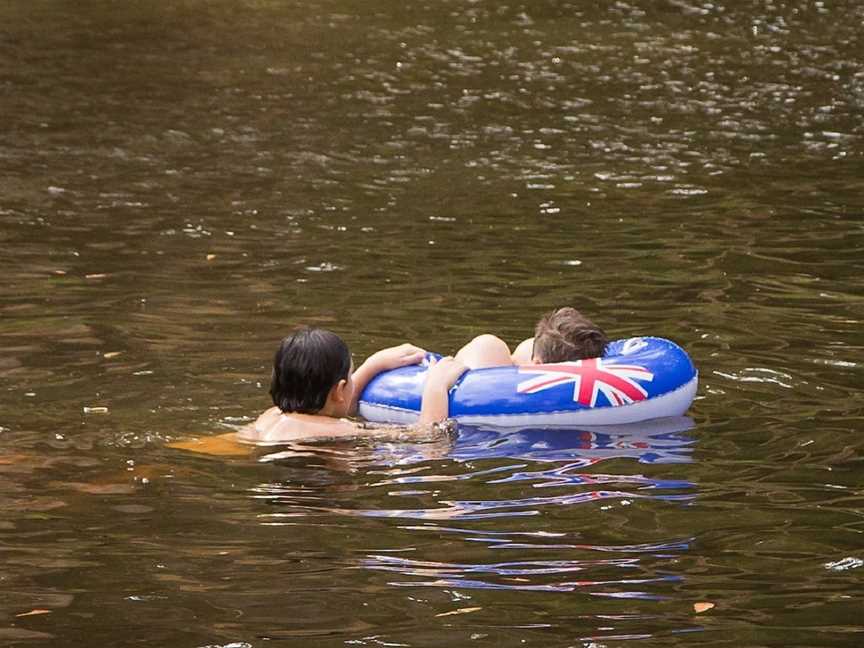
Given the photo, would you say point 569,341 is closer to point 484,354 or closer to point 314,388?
point 484,354

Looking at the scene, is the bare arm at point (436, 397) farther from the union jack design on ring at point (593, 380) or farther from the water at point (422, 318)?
the union jack design on ring at point (593, 380)

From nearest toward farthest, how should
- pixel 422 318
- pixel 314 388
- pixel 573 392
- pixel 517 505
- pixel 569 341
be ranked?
pixel 517 505 → pixel 573 392 → pixel 314 388 → pixel 569 341 → pixel 422 318

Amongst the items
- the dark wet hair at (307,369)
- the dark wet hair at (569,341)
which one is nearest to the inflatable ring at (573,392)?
the dark wet hair at (569,341)

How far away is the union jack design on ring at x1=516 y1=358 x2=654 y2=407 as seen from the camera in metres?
8.16

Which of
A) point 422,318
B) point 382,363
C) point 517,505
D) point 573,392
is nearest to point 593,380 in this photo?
point 573,392

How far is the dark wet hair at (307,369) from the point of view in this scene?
27.1ft

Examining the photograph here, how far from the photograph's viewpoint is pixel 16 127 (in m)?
17.6

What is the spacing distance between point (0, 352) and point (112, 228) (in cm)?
377

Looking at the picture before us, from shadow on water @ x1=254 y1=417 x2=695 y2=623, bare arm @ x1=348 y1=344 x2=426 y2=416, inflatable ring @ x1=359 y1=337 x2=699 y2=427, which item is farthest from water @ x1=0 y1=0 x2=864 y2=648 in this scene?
bare arm @ x1=348 y1=344 x2=426 y2=416

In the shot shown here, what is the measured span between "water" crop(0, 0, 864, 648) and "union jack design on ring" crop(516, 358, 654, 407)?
0.19 m

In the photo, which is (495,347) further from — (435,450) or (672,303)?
(672,303)

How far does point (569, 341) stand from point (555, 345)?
7cm

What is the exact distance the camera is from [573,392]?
26.8 feet

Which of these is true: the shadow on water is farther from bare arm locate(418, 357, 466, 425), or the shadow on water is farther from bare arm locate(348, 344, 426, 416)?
bare arm locate(348, 344, 426, 416)
